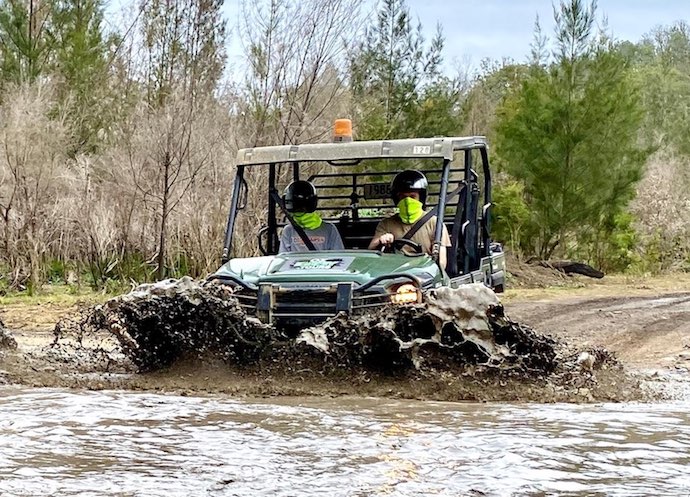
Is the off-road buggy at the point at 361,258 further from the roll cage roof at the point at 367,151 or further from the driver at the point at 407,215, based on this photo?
the driver at the point at 407,215

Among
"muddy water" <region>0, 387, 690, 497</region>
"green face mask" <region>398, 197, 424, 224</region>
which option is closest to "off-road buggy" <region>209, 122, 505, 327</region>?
"green face mask" <region>398, 197, 424, 224</region>

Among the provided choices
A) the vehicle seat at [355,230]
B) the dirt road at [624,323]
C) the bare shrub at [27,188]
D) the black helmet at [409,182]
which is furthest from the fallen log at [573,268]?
the black helmet at [409,182]

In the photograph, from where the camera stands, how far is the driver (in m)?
8.95

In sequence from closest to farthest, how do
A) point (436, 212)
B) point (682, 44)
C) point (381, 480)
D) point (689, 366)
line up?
1. point (381, 480)
2. point (436, 212)
3. point (689, 366)
4. point (682, 44)

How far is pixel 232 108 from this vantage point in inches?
788

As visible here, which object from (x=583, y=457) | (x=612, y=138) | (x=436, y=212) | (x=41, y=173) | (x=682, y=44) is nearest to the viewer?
(x=583, y=457)

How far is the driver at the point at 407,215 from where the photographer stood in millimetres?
8953

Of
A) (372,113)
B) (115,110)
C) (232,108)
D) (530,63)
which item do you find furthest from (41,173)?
(530,63)

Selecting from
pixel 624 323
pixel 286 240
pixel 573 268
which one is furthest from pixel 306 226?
pixel 573 268

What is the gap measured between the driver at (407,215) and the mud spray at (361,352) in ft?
3.28

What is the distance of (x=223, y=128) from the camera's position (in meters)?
19.4

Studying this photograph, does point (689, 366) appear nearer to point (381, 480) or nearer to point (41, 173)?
point (381, 480)

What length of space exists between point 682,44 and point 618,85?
33785mm

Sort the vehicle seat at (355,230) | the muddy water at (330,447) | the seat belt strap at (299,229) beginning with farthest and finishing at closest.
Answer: the vehicle seat at (355,230)
the seat belt strap at (299,229)
the muddy water at (330,447)
